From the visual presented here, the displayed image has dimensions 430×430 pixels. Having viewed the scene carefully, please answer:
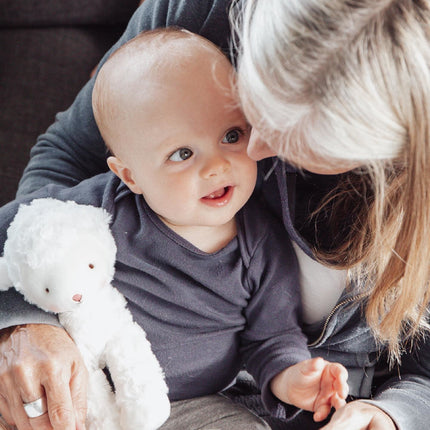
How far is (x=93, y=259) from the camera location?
0.77 m

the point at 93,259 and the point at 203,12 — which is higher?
the point at 203,12

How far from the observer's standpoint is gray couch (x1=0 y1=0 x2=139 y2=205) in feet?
4.49

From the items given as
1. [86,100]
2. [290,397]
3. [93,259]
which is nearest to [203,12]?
[86,100]

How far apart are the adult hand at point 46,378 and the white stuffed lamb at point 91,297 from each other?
36 millimetres

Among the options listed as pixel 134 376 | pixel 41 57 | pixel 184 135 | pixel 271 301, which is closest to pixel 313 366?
pixel 271 301

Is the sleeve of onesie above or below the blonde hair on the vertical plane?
below

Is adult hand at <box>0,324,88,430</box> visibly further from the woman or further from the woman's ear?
the woman's ear

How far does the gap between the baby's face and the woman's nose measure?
36 mm

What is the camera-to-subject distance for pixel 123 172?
81 cm

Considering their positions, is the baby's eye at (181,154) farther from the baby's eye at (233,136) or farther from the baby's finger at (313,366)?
the baby's finger at (313,366)

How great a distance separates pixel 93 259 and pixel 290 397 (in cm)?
34

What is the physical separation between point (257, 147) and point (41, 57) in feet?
3.07

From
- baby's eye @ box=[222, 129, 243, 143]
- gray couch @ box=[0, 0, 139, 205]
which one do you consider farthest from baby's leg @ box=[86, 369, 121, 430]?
gray couch @ box=[0, 0, 139, 205]

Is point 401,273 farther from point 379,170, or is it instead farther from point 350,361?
point 350,361
